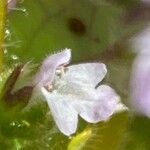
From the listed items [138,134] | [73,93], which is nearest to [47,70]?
[73,93]

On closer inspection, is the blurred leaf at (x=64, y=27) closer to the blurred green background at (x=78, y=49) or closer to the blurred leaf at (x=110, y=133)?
the blurred green background at (x=78, y=49)

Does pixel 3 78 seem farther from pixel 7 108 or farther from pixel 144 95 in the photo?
pixel 144 95

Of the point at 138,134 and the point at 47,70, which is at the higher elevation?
the point at 47,70

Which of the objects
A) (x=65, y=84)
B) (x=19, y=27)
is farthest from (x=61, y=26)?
(x=65, y=84)

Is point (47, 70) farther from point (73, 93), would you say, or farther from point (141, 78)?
point (141, 78)

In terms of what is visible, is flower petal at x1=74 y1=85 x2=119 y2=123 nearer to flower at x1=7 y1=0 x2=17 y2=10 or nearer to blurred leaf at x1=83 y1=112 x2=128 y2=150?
blurred leaf at x1=83 y1=112 x2=128 y2=150

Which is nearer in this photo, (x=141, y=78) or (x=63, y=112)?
(x=63, y=112)
